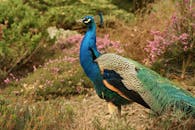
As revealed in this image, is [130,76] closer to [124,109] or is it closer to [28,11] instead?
[124,109]

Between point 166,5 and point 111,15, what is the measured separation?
A: 6.65 ft

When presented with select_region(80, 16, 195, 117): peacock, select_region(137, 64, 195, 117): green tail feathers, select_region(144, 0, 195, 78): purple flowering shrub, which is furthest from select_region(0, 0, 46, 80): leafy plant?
select_region(137, 64, 195, 117): green tail feathers

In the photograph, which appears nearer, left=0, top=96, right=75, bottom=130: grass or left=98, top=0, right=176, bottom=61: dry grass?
left=0, top=96, right=75, bottom=130: grass

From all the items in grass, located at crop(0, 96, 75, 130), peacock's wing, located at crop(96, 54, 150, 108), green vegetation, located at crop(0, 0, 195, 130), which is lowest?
green vegetation, located at crop(0, 0, 195, 130)

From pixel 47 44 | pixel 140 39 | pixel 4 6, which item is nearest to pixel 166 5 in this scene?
pixel 140 39

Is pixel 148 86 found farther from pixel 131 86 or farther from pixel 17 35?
pixel 17 35

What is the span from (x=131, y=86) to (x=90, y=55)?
23.1 inches

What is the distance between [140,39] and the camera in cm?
747

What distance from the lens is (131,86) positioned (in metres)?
4.68

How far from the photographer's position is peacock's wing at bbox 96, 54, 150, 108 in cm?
468

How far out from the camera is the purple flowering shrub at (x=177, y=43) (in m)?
6.92

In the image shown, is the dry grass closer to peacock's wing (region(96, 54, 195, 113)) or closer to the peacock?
the peacock

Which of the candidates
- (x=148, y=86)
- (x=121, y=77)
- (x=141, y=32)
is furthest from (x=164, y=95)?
(x=141, y=32)

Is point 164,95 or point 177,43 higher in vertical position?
point 164,95
